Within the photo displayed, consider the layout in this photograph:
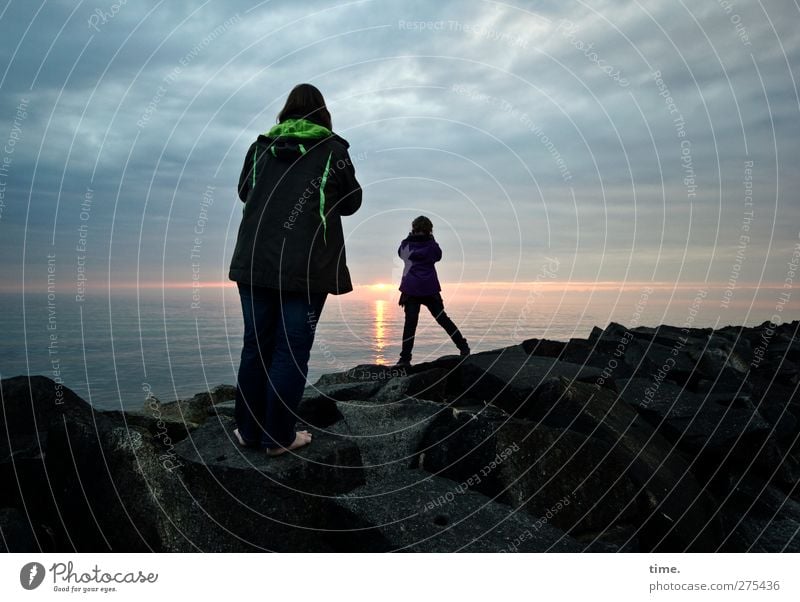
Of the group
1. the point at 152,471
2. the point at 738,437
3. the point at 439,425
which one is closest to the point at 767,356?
the point at 738,437

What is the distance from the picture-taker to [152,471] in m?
3.51

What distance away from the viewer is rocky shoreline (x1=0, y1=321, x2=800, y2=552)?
11.2ft

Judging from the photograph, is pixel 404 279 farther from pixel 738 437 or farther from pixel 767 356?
pixel 767 356

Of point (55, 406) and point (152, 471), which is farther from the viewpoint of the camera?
point (55, 406)

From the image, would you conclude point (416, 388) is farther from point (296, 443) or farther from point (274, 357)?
point (274, 357)

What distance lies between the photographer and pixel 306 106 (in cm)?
407

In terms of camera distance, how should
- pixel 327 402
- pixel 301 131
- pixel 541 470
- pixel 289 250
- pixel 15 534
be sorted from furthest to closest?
pixel 327 402 → pixel 541 470 → pixel 301 131 → pixel 289 250 → pixel 15 534

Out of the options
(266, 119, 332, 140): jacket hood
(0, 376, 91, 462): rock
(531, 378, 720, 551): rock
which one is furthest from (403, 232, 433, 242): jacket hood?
(0, 376, 91, 462): rock

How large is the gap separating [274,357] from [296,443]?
0.69m

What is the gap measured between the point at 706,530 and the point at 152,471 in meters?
4.22

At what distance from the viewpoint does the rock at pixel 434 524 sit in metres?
3.23

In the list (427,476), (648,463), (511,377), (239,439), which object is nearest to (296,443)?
(239,439)

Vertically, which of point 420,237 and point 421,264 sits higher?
point 420,237
